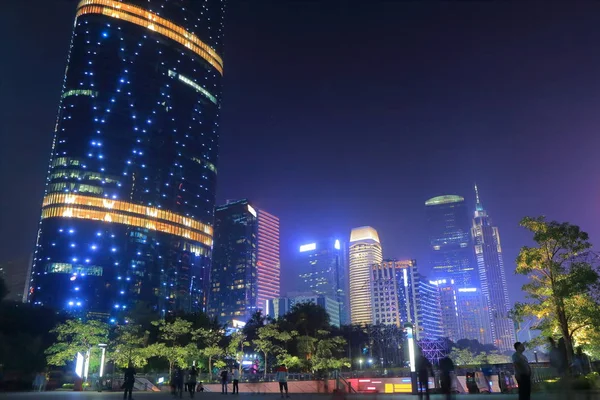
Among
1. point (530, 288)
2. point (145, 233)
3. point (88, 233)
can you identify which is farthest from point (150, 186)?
point (530, 288)

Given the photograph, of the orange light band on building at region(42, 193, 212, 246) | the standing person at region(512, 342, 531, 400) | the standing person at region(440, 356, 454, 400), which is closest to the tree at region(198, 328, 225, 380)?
the standing person at region(440, 356, 454, 400)

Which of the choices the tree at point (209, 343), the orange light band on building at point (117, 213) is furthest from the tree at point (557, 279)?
the orange light band on building at point (117, 213)

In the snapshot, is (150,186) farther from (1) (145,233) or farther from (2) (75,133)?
(2) (75,133)

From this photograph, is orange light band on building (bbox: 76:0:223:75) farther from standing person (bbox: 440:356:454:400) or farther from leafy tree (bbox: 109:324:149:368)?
standing person (bbox: 440:356:454:400)

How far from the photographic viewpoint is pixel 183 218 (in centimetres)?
12156

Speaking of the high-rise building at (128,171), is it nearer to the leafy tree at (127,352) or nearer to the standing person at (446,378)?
the leafy tree at (127,352)

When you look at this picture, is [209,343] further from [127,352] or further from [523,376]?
[523,376]

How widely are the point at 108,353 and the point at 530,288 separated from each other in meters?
45.3

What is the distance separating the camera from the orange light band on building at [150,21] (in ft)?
392

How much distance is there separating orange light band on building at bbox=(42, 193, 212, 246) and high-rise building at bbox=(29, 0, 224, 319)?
0.81 ft

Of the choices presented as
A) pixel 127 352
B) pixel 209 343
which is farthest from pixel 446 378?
pixel 209 343

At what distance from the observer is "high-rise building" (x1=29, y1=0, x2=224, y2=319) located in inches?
3915

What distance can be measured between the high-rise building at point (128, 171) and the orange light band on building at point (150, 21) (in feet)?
1.22

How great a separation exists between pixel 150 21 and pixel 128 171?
49.2 metres
